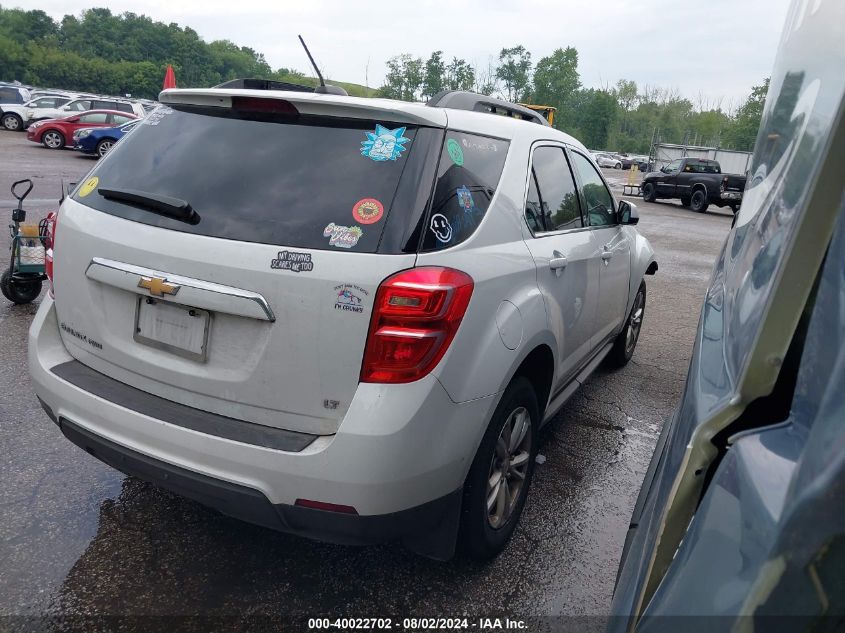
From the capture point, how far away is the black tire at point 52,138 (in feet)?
76.1

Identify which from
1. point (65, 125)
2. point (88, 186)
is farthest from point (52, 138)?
point (88, 186)

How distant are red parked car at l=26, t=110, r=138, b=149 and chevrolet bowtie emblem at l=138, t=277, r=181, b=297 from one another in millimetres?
24364

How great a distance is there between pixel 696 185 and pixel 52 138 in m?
23.2

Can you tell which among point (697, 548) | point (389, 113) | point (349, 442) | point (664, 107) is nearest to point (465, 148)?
point (389, 113)

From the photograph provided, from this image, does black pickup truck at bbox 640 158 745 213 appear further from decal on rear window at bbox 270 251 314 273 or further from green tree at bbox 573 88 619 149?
green tree at bbox 573 88 619 149

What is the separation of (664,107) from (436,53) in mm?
46750

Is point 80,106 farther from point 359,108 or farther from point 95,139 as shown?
point 359,108

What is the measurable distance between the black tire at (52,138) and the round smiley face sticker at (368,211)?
2523 centimetres

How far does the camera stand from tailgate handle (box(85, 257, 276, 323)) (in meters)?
2.17

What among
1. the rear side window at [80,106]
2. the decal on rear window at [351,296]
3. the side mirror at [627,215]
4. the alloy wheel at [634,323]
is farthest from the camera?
the rear side window at [80,106]

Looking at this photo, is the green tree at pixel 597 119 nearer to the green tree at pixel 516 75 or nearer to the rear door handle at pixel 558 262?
the green tree at pixel 516 75

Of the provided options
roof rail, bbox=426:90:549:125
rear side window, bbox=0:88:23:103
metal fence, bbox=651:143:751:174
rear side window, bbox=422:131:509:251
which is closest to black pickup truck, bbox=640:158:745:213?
metal fence, bbox=651:143:751:174

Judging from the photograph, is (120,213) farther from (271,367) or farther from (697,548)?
(697,548)

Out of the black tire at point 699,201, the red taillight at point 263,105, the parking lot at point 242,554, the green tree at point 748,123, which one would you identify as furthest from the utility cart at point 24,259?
the green tree at point 748,123
